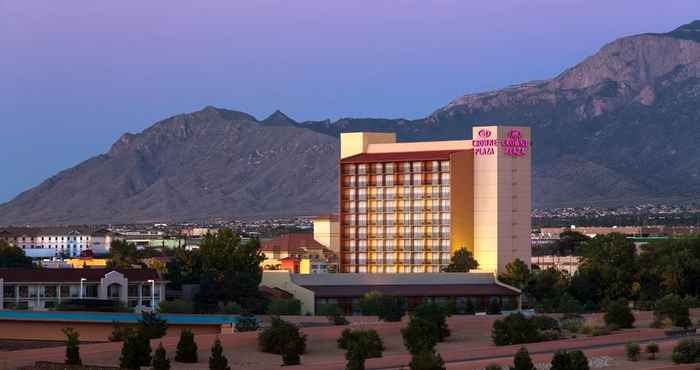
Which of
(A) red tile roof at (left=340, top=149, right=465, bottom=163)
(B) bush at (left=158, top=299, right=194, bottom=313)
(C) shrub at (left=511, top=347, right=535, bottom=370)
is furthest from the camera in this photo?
(A) red tile roof at (left=340, top=149, right=465, bottom=163)

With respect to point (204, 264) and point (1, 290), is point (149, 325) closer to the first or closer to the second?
point (1, 290)

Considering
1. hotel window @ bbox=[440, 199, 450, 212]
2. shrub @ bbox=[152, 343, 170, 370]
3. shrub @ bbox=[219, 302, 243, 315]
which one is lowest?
shrub @ bbox=[152, 343, 170, 370]

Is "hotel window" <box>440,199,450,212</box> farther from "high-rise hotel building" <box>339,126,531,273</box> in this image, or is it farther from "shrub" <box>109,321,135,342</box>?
"shrub" <box>109,321,135,342</box>

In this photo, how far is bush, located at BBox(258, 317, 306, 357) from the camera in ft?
278

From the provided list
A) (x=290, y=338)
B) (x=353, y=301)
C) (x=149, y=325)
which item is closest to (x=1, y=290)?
(x=353, y=301)

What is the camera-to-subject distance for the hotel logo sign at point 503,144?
153m

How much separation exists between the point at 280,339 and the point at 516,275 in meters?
61.1

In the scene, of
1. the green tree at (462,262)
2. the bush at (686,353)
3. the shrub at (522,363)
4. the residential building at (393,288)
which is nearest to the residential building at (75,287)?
the residential building at (393,288)

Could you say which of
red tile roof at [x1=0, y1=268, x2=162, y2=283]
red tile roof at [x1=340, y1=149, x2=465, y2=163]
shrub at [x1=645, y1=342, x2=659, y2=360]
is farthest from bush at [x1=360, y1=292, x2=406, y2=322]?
shrub at [x1=645, y1=342, x2=659, y2=360]

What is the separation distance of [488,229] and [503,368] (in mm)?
80633

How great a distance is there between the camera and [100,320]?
10394 cm

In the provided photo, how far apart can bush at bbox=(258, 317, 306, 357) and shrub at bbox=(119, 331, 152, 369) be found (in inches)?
362

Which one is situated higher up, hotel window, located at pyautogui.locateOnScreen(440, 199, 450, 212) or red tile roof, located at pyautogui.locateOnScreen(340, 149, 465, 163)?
red tile roof, located at pyautogui.locateOnScreen(340, 149, 465, 163)

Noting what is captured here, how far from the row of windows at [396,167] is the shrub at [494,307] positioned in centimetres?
2056
